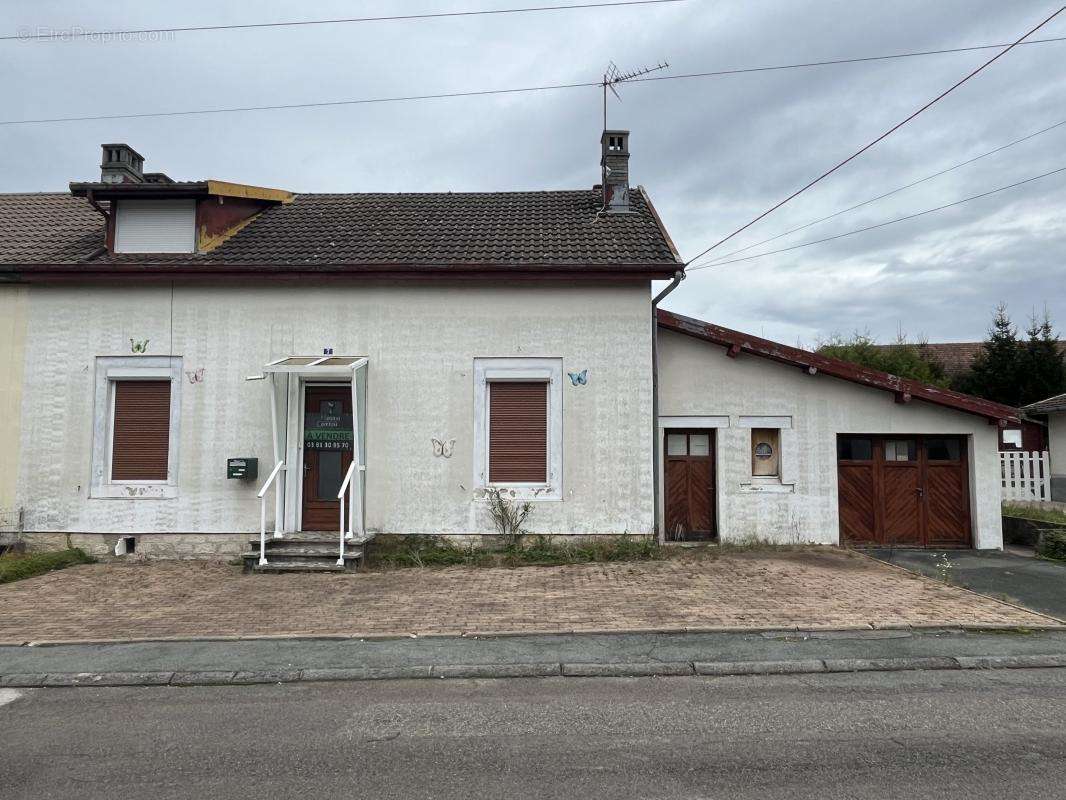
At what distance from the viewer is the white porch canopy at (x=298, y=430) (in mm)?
10273

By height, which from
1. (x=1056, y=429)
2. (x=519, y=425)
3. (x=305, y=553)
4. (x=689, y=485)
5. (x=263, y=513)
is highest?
(x=1056, y=429)

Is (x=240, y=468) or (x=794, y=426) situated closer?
(x=240, y=468)

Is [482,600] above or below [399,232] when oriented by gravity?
below

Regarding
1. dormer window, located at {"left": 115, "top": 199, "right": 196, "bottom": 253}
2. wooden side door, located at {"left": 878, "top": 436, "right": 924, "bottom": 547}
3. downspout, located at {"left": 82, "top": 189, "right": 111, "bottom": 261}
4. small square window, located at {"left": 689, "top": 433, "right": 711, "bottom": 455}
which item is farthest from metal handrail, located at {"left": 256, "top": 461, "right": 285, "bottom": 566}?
wooden side door, located at {"left": 878, "top": 436, "right": 924, "bottom": 547}

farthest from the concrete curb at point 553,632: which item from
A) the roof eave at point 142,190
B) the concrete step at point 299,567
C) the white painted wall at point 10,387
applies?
the roof eave at point 142,190

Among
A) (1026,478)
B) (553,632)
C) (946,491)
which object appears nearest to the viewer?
(553,632)

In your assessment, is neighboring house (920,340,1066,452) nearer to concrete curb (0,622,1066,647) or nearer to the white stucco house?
the white stucco house

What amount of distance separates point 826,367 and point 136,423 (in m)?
11.3

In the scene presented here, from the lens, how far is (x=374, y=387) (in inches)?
422

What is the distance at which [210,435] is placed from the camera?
1070 cm

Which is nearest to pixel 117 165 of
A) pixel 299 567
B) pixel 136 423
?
pixel 136 423

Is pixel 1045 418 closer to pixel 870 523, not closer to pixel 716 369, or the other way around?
pixel 870 523

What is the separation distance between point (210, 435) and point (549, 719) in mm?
8071

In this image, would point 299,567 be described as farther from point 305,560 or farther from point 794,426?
point 794,426
